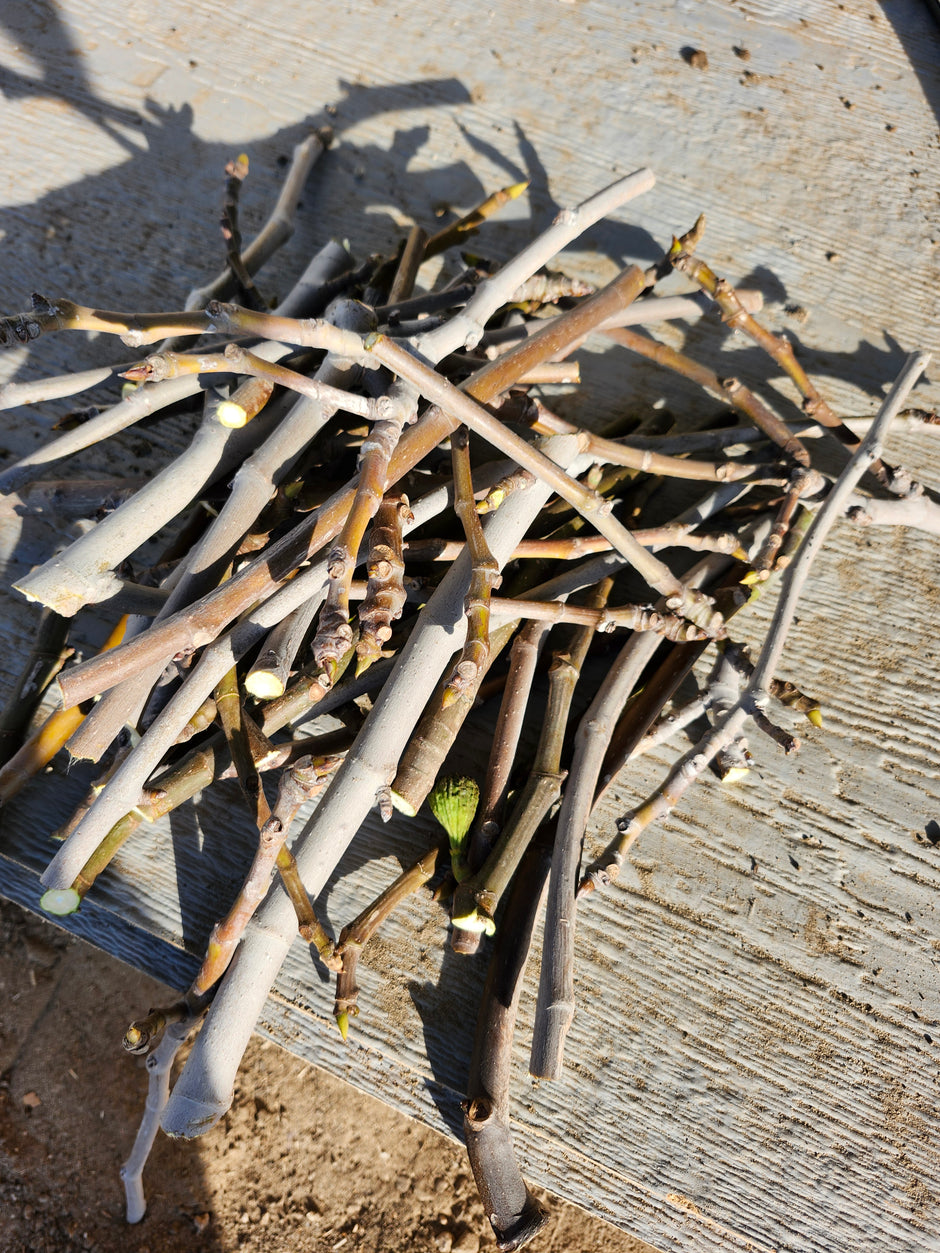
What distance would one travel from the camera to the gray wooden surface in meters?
1.43

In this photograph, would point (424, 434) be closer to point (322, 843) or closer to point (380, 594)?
point (380, 594)

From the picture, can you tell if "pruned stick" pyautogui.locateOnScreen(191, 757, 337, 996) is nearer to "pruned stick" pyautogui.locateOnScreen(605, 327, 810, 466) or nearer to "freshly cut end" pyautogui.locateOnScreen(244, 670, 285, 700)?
"freshly cut end" pyautogui.locateOnScreen(244, 670, 285, 700)

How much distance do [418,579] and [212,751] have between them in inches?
19.6

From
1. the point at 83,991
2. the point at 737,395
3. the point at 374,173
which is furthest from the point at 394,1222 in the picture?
the point at 374,173

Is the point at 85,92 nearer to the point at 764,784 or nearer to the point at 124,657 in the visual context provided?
the point at 124,657

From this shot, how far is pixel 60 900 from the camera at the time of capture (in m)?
1.35

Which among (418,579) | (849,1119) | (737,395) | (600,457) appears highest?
(737,395)

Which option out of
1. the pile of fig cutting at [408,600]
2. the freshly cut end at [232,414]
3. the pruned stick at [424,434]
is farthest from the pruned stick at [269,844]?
the freshly cut end at [232,414]

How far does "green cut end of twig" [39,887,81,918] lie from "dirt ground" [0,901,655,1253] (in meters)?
1.31

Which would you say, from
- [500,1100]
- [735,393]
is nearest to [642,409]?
[735,393]

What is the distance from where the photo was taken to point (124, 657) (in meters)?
1.15

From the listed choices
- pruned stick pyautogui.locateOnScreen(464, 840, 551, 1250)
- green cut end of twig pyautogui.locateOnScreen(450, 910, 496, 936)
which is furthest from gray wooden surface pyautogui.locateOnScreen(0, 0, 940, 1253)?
green cut end of twig pyautogui.locateOnScreen(450, 910, 496, 936)

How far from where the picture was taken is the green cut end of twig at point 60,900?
4.35ft

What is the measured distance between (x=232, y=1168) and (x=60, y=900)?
1.51m
